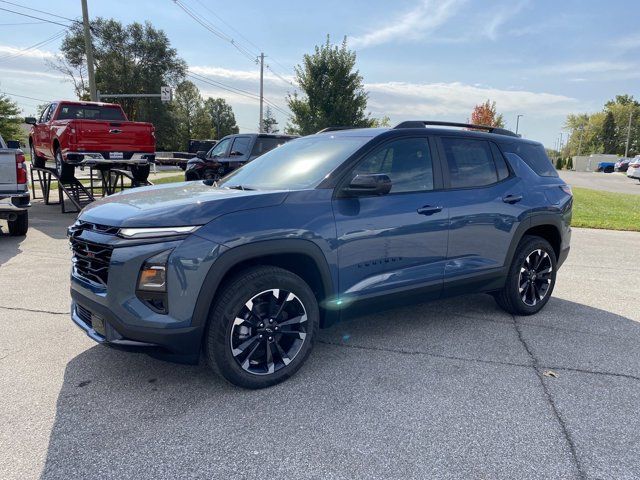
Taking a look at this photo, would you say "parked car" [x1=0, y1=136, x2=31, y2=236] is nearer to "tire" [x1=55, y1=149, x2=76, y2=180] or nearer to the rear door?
"tire" [x1=55, y1=149, x2=76, y2=180]

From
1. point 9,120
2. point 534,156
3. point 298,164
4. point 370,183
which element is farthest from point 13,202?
point 9,120

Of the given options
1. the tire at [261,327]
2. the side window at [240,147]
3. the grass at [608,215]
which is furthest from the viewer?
the side window at [240,147]

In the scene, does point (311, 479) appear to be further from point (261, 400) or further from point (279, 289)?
point (279, 289)

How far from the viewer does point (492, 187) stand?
14.6ft

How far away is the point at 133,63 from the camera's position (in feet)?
148

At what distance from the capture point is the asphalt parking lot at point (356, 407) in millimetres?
2496

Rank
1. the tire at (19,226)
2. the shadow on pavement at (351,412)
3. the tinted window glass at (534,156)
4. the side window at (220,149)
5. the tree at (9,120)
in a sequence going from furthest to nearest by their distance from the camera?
the tree at (9,120) → the side window at (220,149) → the tire at (19,226) → the tinted window glass at (534,156) → the shadow on pavement at (351,412)

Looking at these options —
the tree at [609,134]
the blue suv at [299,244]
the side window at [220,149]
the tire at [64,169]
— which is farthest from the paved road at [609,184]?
the tree at [609,134]

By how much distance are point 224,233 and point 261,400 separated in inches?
43.9

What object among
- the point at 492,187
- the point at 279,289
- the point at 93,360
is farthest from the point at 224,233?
the point at 492,187

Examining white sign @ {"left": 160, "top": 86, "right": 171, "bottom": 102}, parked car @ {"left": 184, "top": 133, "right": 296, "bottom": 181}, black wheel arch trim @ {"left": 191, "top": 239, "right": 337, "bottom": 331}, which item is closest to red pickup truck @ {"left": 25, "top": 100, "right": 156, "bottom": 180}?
parked car @ {"left": 184, "top": 133, "right": 296, "bottom": 181}

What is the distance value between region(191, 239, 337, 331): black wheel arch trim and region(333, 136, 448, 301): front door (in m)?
0.20

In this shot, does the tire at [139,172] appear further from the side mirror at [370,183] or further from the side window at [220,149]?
the side mirror at [370,183]

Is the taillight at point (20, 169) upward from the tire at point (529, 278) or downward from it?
upward
